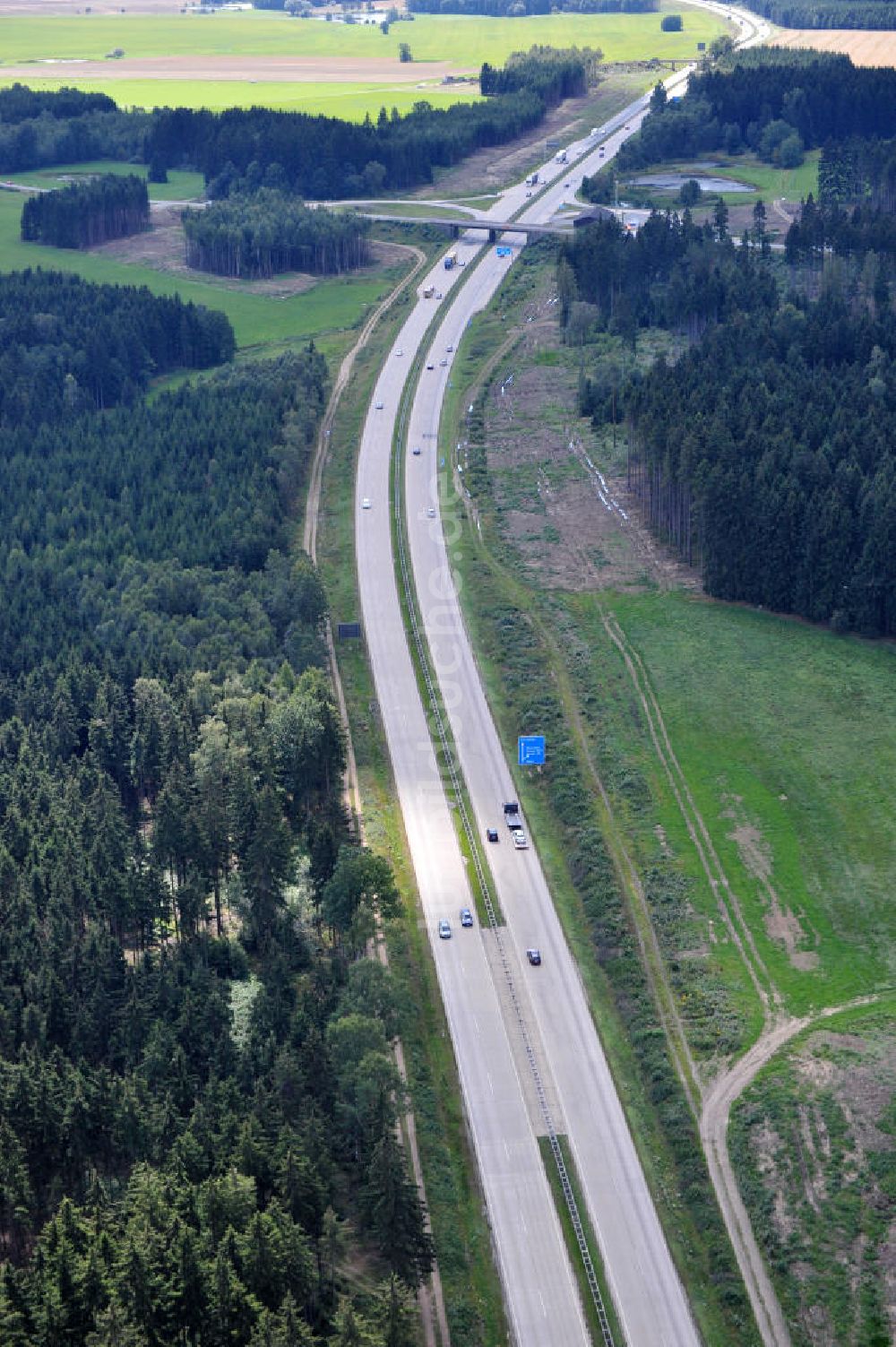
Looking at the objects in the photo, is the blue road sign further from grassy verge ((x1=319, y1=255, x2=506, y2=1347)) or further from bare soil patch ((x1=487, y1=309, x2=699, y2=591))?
bare soil patch ((x1=487, y1=309, x2=699, y2=591))

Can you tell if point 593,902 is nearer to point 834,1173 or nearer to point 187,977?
point 187,977

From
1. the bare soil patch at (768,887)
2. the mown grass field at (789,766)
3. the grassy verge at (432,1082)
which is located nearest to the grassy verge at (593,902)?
the mown grass field at (789,766)

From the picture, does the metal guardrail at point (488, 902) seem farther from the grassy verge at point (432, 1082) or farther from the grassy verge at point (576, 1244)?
the grassy verge at point (432, 1082)

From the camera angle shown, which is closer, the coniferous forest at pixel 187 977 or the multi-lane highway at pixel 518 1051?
the coniferous forest at pixel 187 977

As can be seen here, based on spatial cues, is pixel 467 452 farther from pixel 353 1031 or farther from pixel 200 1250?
pixel 200 1250

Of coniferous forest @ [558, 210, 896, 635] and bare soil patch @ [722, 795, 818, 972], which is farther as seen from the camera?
coniferous forest @ [558, 210, 896, 635]

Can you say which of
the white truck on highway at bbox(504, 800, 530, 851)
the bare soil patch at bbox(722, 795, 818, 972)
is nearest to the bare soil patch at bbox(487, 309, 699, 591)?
the white truck on highway at bbox(504, 800, 530, 851)
